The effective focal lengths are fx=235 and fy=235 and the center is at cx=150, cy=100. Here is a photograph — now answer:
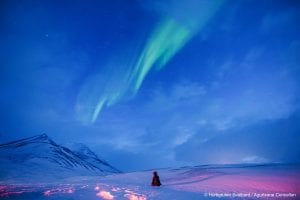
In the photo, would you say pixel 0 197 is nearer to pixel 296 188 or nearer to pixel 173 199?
pixel 173 199

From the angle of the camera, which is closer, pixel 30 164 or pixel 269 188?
pixel 269 188

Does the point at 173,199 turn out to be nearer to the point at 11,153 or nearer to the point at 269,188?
the point at 269,188

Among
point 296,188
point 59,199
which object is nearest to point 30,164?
point 59,199

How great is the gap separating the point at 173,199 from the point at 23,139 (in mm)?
106658

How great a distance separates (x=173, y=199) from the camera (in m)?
13.9

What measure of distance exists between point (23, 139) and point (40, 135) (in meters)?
15.4

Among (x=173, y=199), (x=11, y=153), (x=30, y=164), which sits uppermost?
(x=11, y=153)

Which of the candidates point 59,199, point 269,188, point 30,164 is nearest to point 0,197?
point 59,199

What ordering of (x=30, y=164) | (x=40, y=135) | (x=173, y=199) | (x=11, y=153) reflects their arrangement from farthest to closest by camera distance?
1. (x=40, y=135)
2. (x=11, y=153)
3. (x=30, y=164)
4. (x=173, y=199)

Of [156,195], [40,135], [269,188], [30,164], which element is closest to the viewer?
[156,195]

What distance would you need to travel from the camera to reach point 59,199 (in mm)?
14555

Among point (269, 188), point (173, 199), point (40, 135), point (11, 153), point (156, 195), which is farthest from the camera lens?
point (40, 135)

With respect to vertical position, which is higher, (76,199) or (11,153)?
(11,153)

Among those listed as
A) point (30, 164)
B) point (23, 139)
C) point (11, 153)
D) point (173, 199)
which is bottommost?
point (173, 199)
